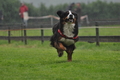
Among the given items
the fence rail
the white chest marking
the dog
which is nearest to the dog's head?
the dog

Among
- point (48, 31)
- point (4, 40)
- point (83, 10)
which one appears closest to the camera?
point (4, 40)

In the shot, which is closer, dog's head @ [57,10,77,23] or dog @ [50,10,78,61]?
dog's head @ [57,10,77,23]

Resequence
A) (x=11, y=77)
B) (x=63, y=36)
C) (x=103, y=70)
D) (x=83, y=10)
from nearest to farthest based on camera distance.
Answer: (x=11, y=77), (x=103, y=70), (x=63, y=36), (x=83, y=10)

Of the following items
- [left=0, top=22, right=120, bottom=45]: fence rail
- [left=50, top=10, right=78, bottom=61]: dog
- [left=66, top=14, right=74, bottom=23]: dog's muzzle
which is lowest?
[left=0, top=22, right=120, bottom=45]: fence rail

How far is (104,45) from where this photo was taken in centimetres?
2120

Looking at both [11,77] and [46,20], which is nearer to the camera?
[11,77]

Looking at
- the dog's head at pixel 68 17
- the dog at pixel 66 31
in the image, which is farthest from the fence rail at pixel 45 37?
the dog's head at pixel 68 17

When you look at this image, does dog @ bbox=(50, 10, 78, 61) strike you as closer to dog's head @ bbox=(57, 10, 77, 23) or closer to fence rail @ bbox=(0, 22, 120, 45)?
dog's head @ bbox=(57, 10, 77, 23)

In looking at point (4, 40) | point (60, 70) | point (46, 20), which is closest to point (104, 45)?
point (4, 40)

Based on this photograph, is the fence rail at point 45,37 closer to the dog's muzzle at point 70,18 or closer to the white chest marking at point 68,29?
the white chest marking at point 68,29

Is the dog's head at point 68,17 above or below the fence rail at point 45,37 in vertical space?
above

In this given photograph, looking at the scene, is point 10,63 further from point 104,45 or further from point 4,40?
point 4,40

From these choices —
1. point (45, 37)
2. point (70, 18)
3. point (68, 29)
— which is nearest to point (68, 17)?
point (70, 18)

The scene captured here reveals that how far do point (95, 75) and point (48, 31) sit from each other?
78.9ft
